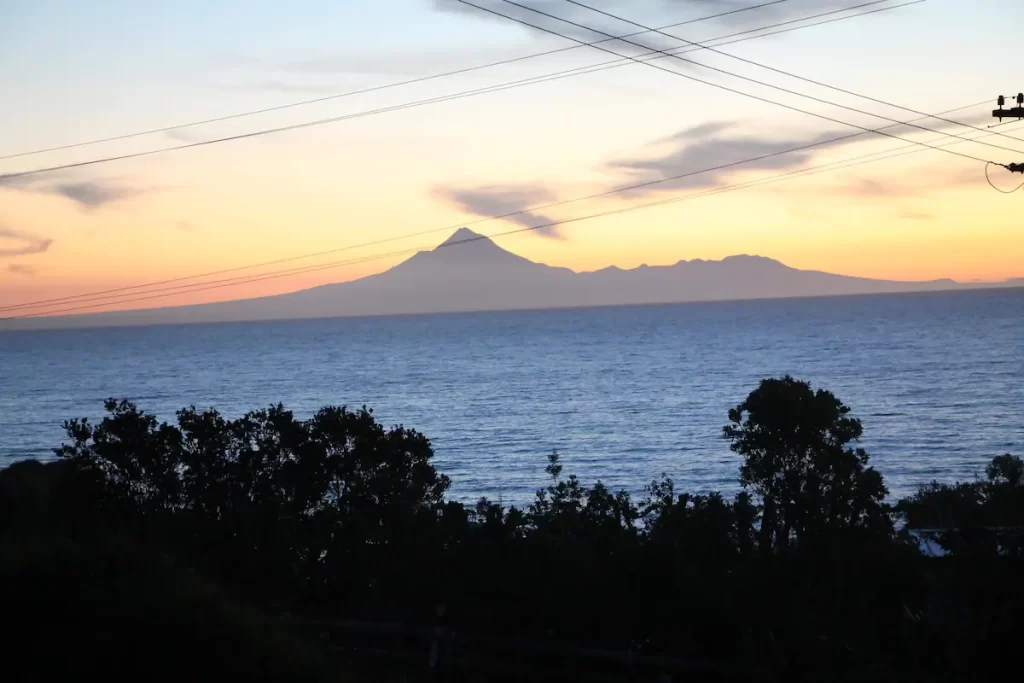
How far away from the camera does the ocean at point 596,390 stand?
52.2 m

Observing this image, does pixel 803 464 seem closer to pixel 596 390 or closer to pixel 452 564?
pixel 452 564

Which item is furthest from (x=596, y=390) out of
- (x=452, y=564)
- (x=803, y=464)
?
(x=452, y=564)

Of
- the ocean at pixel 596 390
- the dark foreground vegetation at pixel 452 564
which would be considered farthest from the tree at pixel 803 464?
the ocean at pixel 596 390

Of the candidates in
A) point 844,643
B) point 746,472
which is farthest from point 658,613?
point 746,472

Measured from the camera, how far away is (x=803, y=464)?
59.4 feet

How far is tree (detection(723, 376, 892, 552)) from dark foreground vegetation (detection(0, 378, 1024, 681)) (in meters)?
0.04

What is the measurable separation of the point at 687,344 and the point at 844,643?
5809 inches

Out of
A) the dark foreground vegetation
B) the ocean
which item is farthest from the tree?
the ocean

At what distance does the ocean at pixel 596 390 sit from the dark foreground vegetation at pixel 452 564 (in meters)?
23.7

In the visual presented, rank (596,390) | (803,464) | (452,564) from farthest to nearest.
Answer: (596,390) → (803,464) → (452,564)

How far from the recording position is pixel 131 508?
59.9ft

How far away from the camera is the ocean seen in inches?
2055

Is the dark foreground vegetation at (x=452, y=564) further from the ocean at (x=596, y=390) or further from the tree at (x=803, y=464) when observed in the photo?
the ocean at (x=596, y=390)

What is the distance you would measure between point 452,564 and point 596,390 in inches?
3240
